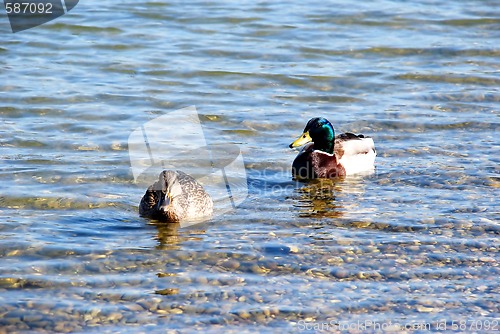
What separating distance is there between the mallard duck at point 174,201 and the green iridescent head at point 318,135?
2.36 metres

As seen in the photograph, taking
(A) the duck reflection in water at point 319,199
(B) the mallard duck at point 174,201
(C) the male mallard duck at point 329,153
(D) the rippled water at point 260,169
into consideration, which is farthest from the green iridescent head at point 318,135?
(B) the mallard duck at point 174,201

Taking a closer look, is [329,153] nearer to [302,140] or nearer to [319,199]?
[302,140]

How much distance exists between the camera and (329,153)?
11211 mm

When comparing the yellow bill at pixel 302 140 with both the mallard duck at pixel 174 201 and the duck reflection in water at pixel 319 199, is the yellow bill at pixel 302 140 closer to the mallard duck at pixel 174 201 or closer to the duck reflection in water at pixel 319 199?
the duck reflection in water at pixel 319 199

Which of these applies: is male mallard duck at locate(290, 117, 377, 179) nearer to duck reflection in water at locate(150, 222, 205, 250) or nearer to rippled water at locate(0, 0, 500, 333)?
rippled water at locate(0, 0, 500, 333)

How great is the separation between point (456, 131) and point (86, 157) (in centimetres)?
456

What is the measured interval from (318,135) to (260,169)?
1.05 metres

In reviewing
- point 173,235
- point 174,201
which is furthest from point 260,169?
point 173,235

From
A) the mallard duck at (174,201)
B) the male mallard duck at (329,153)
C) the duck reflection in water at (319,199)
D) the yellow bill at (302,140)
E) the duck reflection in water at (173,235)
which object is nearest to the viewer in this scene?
the duck reflection in water at (173,235)

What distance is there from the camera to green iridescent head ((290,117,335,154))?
1108cm

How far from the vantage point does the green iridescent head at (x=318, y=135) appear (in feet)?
36.3

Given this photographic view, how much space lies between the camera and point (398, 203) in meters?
9.20

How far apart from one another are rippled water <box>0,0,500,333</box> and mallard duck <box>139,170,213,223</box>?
188 millimetres

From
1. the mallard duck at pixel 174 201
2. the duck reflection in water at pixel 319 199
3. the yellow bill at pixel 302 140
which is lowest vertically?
the duck reflection in water at pixel 319 199
